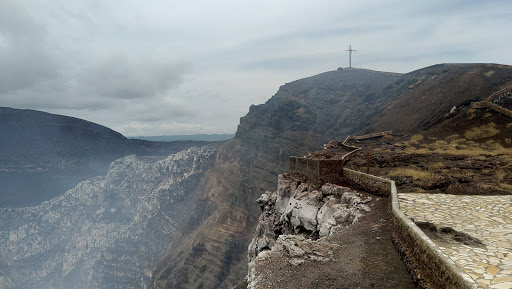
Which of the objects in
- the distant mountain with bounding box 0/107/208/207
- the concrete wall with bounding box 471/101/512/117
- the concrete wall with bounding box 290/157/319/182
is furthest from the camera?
the distant mountain with bounding box 0/107/208/207

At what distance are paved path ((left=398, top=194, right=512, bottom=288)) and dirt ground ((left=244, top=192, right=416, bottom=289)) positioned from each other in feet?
4.26

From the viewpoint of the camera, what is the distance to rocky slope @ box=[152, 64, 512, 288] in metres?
50.6

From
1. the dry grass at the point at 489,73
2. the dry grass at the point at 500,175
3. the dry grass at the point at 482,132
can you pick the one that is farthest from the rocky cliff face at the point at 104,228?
the dry grass at the point at 500,175

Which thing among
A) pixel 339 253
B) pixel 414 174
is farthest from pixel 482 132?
pixel 339 253

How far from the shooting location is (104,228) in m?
83.0

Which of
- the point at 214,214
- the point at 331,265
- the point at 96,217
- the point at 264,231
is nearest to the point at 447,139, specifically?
the point at 264,231

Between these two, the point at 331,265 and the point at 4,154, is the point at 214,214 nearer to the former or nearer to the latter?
the point at 331,265

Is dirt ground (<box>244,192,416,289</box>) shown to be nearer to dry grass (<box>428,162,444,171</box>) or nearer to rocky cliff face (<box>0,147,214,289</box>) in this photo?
dry grass (<box>428,162,444,171</box>)

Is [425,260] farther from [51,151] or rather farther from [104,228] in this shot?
[51,151]

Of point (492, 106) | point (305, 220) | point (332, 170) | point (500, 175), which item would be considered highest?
point (492, 106)

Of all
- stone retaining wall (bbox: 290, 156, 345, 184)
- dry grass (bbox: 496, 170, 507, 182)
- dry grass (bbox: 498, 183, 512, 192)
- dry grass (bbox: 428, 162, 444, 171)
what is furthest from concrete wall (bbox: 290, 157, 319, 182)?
dry grass (bbox: 496, 170, 507, 182)

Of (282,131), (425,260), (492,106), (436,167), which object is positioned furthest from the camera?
(282,131)

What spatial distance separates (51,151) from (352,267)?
4687 inches

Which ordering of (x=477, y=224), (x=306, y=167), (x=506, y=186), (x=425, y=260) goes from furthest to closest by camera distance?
(x=306, y=167), (x=506, y=186), (x=477, y=224), (x=425, y=260)
